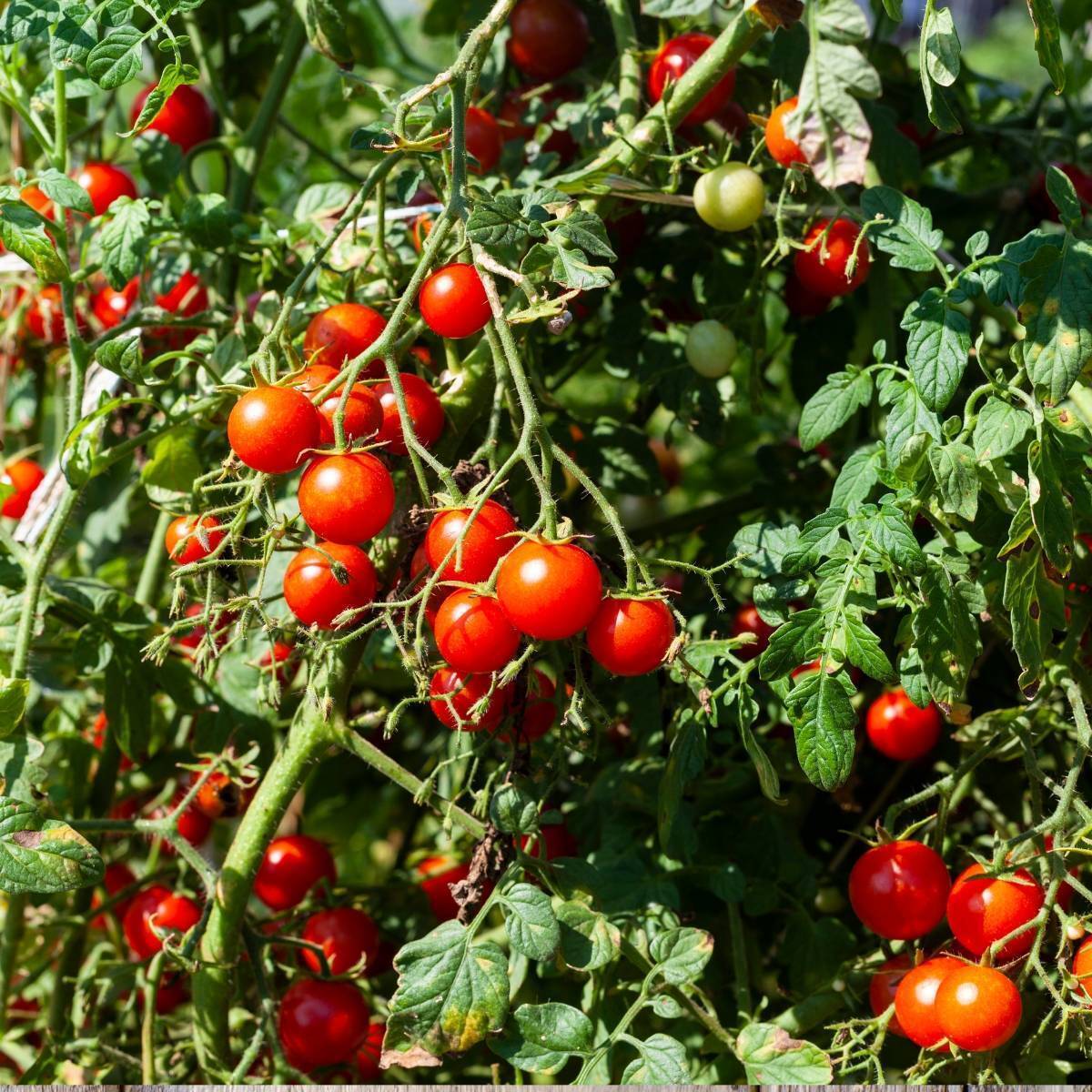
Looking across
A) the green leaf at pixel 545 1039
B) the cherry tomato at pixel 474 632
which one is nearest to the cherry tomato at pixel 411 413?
the cherry tomato at pixel 474 632

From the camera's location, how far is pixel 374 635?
37.8 inches

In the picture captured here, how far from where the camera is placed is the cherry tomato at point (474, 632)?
70cm

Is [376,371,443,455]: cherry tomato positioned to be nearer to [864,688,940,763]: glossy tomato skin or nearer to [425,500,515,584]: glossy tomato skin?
[425,500,515,584]: glossy tomato skin

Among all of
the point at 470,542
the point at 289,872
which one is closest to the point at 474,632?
the point at 470,542

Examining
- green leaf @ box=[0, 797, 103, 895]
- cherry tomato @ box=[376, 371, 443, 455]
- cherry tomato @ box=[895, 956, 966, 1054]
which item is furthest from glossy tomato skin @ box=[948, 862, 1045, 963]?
green leaf @ box=[0, 797, 103, 895]

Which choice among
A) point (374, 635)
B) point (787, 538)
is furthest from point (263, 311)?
point (787, 538)

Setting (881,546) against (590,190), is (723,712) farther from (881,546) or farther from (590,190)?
(590,190)

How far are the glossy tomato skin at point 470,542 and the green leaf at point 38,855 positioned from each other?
30 cm

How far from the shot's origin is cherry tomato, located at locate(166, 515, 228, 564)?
2.59 feet

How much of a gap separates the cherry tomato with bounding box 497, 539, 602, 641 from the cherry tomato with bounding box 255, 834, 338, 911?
52 centimetres

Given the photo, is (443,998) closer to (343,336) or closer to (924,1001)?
(924,1001)

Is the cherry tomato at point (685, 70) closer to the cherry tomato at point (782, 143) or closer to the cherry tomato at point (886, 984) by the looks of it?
the cherry tomato at point (782, 143)

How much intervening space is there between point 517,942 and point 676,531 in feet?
1.92

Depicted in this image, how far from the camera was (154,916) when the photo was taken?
1.05 meters
